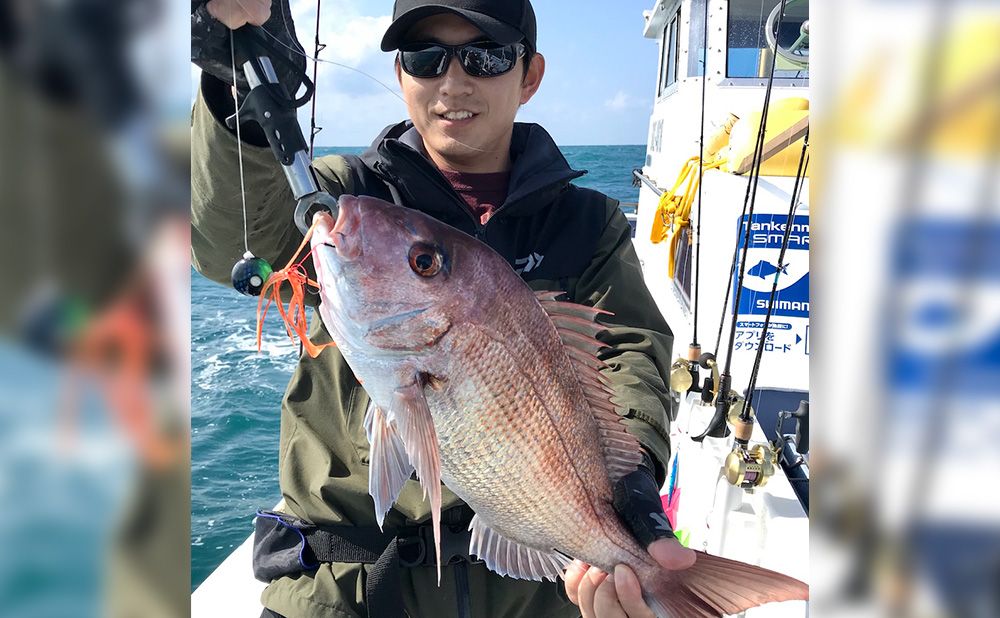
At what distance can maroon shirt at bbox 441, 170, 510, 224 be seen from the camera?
2.02 m

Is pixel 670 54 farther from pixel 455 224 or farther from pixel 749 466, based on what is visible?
pixel 455 224

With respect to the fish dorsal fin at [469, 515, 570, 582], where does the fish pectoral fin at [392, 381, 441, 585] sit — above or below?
above

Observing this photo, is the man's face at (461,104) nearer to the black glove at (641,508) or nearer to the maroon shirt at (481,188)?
the maroon shirt at (481,188)

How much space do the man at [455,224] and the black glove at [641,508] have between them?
0.02m

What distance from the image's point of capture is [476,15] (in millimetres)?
1639

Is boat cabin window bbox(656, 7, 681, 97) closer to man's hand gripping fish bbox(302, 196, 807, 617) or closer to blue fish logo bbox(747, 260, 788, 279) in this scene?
blue fish logo bbox(747, 260, 788, 279)

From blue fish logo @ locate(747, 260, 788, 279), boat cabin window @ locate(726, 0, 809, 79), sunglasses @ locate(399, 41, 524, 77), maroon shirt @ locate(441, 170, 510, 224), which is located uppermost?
boat cabin window @ locate(726, 0, 809, 79)

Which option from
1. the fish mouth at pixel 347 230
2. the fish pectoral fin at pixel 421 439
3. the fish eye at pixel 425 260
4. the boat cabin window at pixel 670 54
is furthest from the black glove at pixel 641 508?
the boat cabin window at pixel 670 54

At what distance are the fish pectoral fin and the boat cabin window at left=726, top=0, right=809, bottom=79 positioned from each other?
20.8 ft

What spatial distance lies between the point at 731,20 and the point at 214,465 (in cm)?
673

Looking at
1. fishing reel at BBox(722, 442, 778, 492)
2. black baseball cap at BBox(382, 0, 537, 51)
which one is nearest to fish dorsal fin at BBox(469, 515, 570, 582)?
black baseball cap at BBox(382, 0, 537, 51)

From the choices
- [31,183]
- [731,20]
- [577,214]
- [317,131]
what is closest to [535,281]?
[577,214]

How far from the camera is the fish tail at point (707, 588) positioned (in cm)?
135

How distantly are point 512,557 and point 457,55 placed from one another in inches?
50.1
